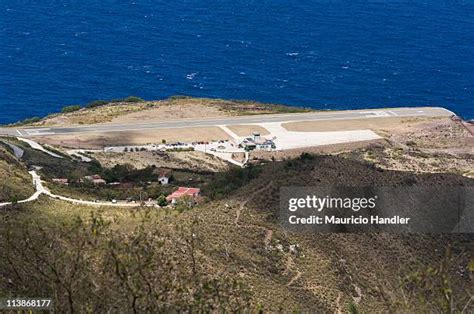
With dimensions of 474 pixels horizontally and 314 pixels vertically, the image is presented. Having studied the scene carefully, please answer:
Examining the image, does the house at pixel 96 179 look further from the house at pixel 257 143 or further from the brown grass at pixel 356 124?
the brown grass at pixel 356 124

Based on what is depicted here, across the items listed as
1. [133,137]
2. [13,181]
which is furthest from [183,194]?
[133,137]

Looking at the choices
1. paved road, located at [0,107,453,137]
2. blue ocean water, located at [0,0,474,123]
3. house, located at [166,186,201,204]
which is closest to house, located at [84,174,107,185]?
house, located at [166,186,201,204]

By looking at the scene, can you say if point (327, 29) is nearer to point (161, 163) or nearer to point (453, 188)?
point (161, 163)

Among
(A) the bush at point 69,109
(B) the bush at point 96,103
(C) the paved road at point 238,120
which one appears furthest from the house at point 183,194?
(B) the bush at point 96,103

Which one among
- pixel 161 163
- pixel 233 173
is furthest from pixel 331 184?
pixel 161 163

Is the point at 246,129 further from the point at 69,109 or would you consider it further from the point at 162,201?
the point at 162,201

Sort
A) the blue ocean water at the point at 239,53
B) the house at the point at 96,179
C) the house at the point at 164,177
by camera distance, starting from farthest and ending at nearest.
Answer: the blue ocean water at the point at 239,53 → the house at the point at 164,177 → the house at the point at 96,179
